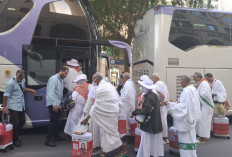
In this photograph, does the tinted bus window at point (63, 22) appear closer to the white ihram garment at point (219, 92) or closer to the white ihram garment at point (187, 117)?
the white ihram garment at point (187, 117)

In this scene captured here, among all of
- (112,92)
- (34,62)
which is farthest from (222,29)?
(34,62)

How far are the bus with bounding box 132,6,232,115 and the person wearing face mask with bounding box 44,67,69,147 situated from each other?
313 cm

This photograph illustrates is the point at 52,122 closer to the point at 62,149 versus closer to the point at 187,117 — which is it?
the point at 62,149

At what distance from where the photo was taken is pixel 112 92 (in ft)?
16.4

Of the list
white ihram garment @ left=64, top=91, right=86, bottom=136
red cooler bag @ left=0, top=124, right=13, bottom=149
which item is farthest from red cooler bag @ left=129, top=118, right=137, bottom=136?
red cooler bag @ left=0, top=124, right=13, bottom=149

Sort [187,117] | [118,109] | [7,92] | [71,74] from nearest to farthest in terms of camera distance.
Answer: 1. [187,117]
2. [118,109]
3. [7,92]
4. [71,74]

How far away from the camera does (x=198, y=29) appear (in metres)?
8.47

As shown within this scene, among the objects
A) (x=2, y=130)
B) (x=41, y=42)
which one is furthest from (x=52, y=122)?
(x=41, y=42)

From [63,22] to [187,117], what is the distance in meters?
4.21

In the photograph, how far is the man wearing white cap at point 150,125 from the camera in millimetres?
4609

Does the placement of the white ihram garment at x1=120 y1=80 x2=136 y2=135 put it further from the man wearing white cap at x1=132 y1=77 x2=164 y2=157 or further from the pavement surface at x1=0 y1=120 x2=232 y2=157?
the man wearing white cap at x1=132 y1=77 x2=164 y2=157

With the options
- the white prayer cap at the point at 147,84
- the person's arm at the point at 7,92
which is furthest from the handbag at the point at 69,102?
the white prayer cap at the point at 147,84

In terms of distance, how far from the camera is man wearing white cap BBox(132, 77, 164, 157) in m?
4.61

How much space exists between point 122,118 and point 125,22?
7589mm
